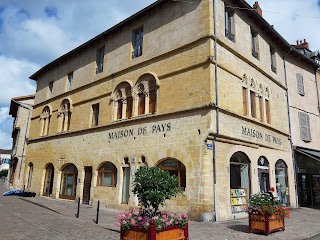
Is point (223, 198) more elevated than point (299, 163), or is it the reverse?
point (299, 163)

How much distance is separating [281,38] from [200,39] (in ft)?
24.9

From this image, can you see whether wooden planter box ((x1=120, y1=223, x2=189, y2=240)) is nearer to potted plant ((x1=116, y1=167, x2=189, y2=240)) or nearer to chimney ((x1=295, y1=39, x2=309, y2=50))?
potted plant ((x1=116, y1=167, x2=189, y2=240))

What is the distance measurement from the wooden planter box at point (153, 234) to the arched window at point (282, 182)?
1061cm

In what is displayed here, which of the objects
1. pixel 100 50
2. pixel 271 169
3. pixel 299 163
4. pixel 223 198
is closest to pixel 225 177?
pixel 223 198

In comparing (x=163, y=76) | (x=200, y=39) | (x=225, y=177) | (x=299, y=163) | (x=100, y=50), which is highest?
(x=100, y=50)

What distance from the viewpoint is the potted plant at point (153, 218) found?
18.5 ft

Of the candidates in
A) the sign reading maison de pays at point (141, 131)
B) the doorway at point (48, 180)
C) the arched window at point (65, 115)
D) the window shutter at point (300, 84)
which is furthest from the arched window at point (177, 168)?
the window shutter at point (300, 84)

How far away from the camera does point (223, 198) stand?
10.6 meters

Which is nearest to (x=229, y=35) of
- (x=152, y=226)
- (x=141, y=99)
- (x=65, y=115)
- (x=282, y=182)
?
(x=141, y=99)

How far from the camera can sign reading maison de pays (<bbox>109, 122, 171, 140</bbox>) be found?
1202 centimetres

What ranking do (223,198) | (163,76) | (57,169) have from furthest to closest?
(57,169)
(163,76)
(223,198)

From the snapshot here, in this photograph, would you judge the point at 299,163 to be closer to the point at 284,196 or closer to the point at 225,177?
the point at 284,196

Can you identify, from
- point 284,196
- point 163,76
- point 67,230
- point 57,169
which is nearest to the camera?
point 67,230

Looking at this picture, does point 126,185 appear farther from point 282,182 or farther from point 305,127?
point 305,127
